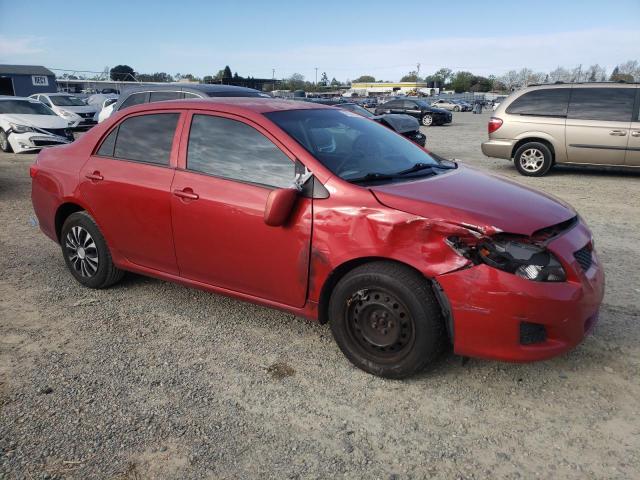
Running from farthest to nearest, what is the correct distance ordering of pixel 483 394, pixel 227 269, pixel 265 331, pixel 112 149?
pixel 112 149, pixel 265 331, pixel 227 269, pixel 483 394

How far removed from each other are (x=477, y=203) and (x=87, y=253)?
323cm

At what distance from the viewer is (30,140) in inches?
498

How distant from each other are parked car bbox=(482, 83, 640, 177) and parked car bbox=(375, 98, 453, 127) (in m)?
17.0

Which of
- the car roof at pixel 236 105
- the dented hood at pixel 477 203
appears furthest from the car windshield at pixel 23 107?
the dented hood at pixel 477 203

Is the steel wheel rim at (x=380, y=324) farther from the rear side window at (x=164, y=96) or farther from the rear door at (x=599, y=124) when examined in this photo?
the rear door at (x=599, y=124)

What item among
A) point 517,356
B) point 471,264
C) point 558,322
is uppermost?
point 471,264

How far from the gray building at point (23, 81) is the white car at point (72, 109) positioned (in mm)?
26435

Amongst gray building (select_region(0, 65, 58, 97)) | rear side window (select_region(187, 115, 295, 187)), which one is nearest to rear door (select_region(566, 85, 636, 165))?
rear side window (select_region(187, 115, 295, 187))

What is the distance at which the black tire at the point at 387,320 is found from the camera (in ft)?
9.08

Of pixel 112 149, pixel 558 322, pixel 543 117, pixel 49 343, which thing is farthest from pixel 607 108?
pixel 49 343

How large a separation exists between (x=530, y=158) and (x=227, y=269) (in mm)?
8412

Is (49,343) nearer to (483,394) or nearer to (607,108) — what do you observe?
(483,394)

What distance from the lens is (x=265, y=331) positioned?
3.65 meters

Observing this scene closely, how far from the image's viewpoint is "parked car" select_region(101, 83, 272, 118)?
8484 mm
